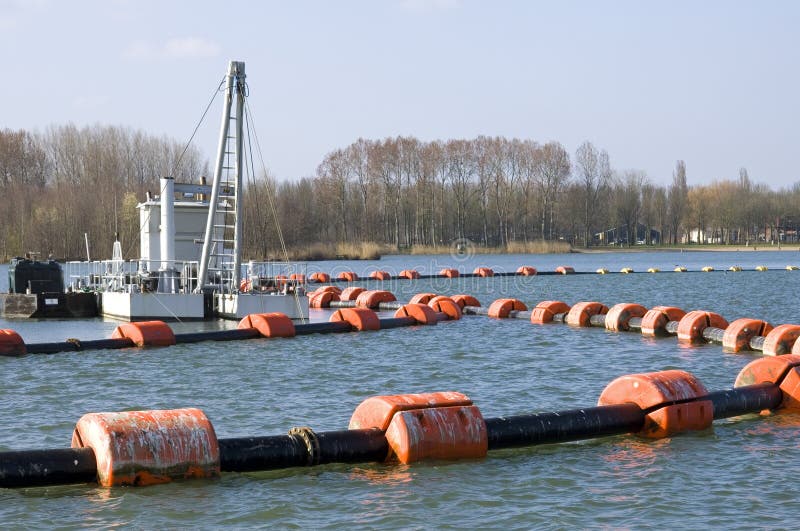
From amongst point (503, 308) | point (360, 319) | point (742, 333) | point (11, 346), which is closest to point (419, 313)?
point (360, 319)

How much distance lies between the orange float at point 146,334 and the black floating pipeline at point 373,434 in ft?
40.3

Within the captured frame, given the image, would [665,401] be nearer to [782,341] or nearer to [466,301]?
[782,341]

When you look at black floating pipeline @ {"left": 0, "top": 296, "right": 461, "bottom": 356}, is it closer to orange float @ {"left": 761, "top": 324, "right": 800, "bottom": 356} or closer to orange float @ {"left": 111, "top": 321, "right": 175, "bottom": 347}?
orange float @ {"left": 111, "top": 321, "right": 175, "bottom": 347}

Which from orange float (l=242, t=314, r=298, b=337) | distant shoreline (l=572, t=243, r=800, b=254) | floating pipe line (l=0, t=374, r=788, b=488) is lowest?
floating pipe line (l=0, t=374, r=788, b=488)

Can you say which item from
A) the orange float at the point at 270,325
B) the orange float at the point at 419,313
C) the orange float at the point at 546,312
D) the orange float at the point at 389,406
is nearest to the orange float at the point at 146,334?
the orange float at the point at 270,325

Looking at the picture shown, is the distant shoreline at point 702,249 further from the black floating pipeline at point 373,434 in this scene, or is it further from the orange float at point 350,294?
the black floating pipeline at point 373,434

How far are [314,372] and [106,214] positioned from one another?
69.0 m

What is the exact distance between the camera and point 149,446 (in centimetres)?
993

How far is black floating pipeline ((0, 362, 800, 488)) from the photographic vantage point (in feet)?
32.2

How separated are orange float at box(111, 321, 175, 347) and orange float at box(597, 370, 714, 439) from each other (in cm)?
1260

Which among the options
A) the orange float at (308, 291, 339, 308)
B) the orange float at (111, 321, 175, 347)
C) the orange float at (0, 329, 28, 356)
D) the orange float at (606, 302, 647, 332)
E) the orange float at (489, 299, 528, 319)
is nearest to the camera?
the orange float at (0, 329, 28, 356)

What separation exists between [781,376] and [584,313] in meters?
14.2

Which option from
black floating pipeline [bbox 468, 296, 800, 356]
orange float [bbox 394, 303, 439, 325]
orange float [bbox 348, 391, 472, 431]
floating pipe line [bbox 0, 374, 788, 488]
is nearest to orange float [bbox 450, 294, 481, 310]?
black floating pipeline [bbox 468, 296, 800, 356]

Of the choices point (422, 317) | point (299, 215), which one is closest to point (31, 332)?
point (422, 317)
